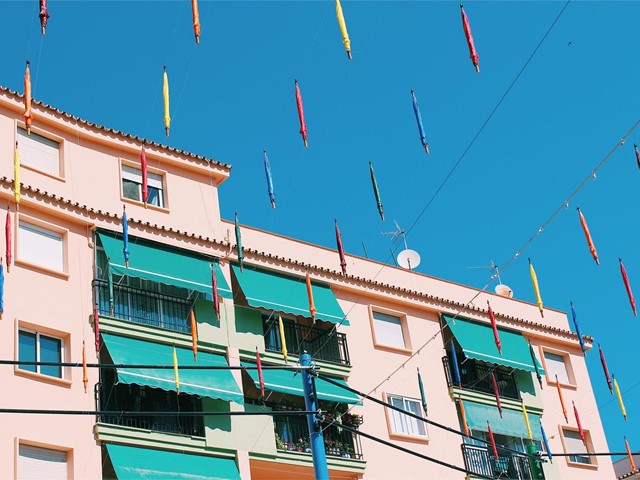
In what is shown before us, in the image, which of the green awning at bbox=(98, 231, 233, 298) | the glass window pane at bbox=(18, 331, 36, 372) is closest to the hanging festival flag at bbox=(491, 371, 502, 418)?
the green awning at bbox=(98, 231, 233, 298)

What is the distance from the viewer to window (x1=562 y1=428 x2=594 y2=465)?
123 feet

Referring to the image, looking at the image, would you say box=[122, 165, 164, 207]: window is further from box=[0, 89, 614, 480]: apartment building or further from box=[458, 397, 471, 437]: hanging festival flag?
box=[458, 397, 471, 437]: hanging festival flag

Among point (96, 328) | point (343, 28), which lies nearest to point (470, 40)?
point (343, 28)

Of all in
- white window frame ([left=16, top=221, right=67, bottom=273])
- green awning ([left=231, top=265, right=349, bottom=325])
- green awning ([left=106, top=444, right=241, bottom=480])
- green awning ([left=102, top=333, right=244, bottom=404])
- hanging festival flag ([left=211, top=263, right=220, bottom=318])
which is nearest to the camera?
green awning ([left=106, top=444, right=241, bottom=480])

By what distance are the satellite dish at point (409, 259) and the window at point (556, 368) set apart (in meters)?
5.92

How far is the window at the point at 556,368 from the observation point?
38.9 m

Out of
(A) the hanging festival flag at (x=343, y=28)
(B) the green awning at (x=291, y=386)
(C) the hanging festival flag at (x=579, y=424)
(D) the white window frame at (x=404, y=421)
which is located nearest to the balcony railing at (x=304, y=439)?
(B) the green awning at (x=291, y=386)

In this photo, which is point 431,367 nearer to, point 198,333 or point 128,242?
point 198,333

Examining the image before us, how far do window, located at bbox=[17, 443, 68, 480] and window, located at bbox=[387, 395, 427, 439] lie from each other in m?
10.7

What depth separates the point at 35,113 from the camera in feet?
98.8

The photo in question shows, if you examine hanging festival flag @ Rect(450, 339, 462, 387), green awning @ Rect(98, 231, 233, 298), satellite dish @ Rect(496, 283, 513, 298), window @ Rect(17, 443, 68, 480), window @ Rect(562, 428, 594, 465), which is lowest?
window @ Rect(17, 443, 68, 480)

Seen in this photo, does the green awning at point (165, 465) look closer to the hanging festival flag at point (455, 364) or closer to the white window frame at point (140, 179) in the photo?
the white window frame at point (140, 179)

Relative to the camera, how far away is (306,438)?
31172 mm

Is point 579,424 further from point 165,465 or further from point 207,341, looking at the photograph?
point 165,465
